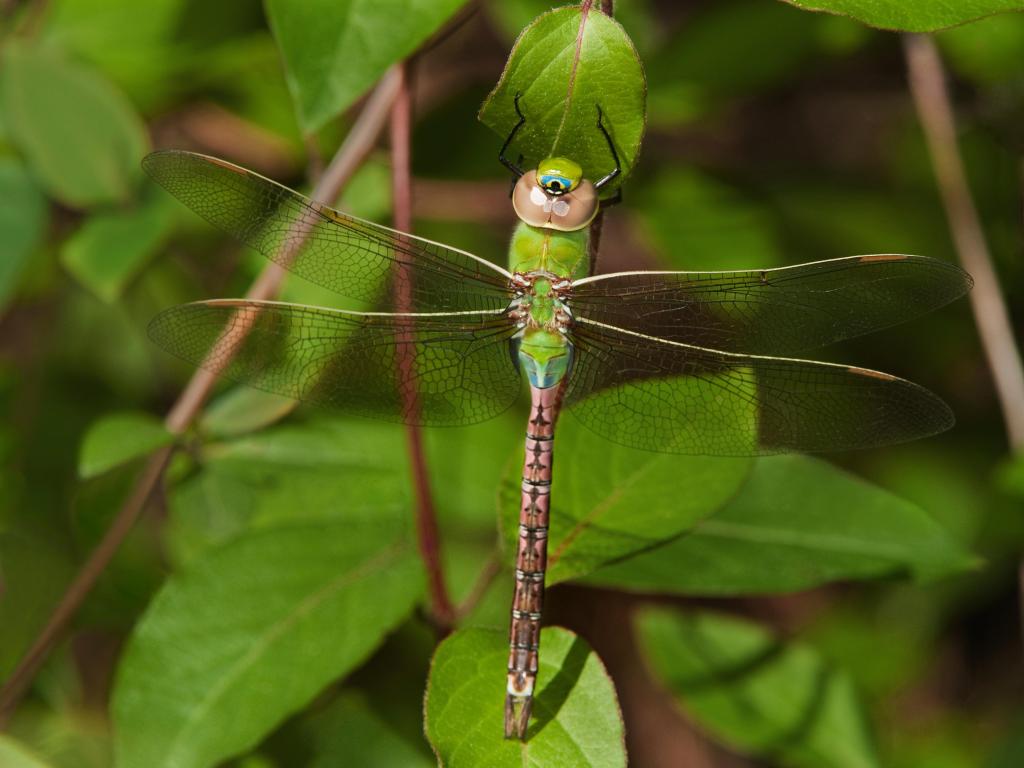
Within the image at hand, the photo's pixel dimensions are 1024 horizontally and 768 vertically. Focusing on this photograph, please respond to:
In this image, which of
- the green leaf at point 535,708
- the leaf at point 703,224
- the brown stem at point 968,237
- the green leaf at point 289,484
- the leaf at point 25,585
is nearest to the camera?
the green leaf at point 535,708

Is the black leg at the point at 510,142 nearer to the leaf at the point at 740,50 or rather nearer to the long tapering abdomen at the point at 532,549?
the long tapering abdomen at the point at 532,549

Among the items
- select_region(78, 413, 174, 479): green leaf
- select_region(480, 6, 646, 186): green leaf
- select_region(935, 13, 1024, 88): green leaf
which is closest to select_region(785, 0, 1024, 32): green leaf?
select_region(480, 6, 646, 186): green leaf

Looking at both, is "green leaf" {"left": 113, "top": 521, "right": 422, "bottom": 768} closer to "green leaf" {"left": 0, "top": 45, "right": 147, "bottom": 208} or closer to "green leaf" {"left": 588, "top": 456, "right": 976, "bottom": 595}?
"green leaf" {"left": 588, "top": 456, "right": 976, "bottom": 595}

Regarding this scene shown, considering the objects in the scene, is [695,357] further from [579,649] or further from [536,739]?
[536,739]

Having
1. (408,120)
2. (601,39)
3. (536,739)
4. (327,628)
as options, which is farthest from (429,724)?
(408,120)

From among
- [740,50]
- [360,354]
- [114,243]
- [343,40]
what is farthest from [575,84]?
[740,50]

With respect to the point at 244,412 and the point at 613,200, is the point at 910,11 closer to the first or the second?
the point at 613,200

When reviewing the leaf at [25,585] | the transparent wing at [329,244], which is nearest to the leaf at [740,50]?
the transparent wing at [329,244]
